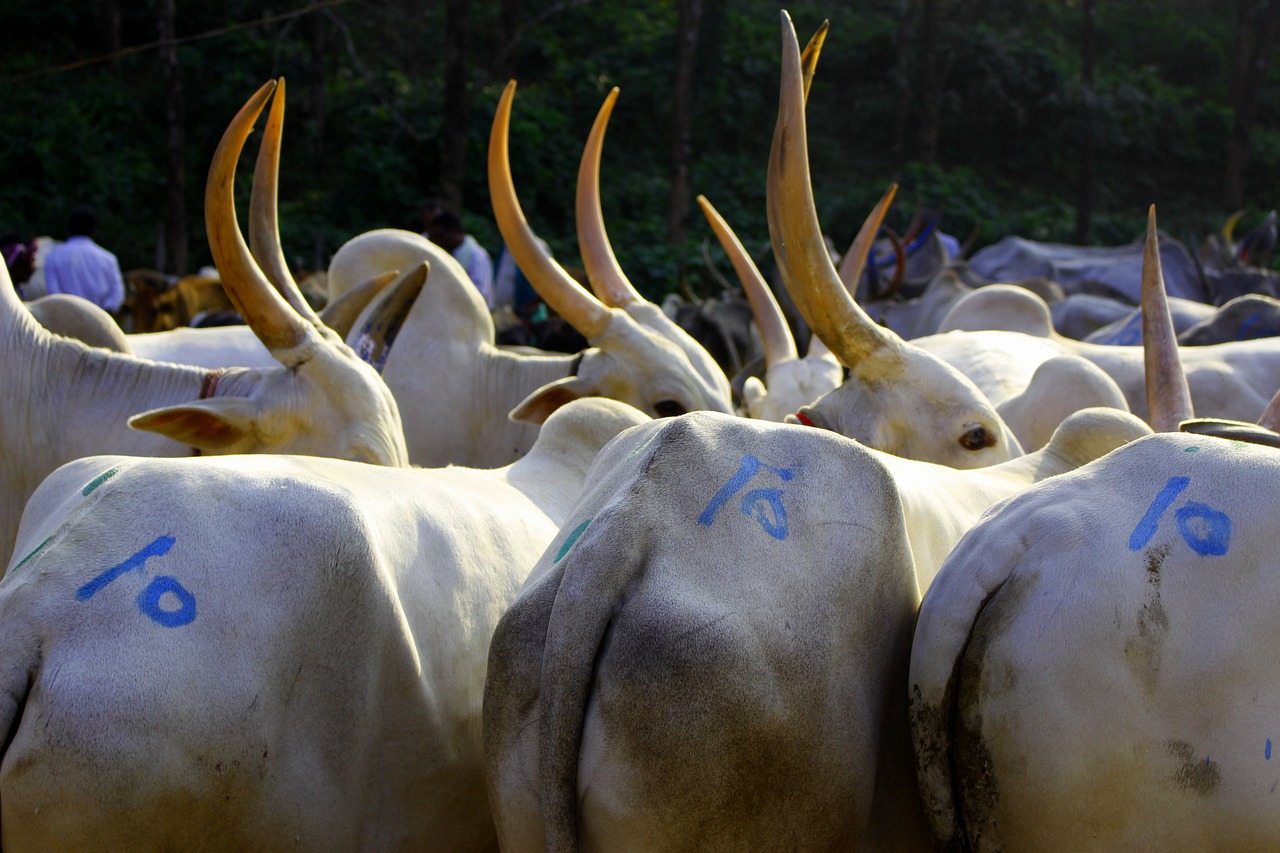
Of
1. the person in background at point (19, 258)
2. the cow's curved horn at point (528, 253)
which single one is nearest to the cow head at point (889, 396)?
the cow's curved horn at point (528, 253)

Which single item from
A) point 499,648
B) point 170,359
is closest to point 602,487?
point 499,648

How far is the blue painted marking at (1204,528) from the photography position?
82.2 inches

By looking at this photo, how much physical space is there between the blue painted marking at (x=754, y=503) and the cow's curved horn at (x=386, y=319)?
8.00ft

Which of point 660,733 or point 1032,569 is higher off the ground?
point 1032,569

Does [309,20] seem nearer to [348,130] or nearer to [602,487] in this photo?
[348,130]

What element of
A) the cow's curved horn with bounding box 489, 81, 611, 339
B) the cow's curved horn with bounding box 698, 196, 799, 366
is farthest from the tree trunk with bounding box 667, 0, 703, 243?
the cow's curved horn with bounding box 489, 81, 611, 339

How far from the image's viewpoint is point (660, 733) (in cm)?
191

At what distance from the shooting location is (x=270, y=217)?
160 inches

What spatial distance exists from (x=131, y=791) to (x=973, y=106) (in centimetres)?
2381

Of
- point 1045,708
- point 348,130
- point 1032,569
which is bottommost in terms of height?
point 348,130

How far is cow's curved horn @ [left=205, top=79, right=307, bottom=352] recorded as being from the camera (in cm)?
354

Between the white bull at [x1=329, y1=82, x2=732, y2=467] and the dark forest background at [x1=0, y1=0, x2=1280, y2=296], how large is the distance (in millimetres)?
6420

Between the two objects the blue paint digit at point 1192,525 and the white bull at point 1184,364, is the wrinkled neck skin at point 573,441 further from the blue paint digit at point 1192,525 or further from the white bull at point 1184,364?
the white bull at point 1184,364

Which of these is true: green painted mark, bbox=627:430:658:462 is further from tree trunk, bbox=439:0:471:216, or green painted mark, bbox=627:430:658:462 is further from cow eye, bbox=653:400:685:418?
tree trunk, bbox=439:0:471:216
